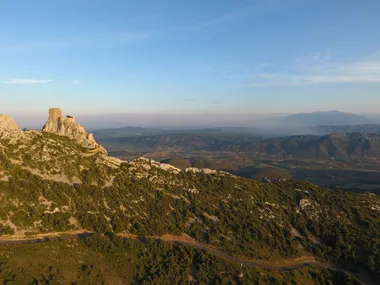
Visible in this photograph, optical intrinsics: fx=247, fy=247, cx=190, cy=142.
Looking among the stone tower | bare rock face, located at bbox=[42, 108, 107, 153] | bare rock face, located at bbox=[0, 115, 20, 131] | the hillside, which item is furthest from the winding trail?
the stone tower

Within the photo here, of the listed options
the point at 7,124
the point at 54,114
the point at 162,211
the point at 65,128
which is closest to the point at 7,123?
the point at 7,124

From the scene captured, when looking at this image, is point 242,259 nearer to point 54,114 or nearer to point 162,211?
point 162,211

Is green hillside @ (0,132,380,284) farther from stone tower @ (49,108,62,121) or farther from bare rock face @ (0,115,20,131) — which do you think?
stone tower @ (49,108,62,121)

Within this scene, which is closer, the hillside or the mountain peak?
the hillside

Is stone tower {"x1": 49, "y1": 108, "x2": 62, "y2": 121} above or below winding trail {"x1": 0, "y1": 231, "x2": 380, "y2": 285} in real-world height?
above

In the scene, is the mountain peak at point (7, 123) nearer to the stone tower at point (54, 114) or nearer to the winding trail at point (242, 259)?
the stone tower at point (54, 114)

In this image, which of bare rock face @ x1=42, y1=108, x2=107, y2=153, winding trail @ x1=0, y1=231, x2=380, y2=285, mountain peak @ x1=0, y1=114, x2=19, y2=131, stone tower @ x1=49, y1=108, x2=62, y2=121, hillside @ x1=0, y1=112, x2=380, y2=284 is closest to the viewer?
winding trail @ x1=0, y1=231, x2=380, y2=285

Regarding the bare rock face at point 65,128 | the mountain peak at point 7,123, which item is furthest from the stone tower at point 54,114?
the mountain peak at point 7,123

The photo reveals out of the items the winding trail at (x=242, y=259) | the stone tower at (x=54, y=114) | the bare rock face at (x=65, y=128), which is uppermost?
the stone tower at (x=54, y=114)
